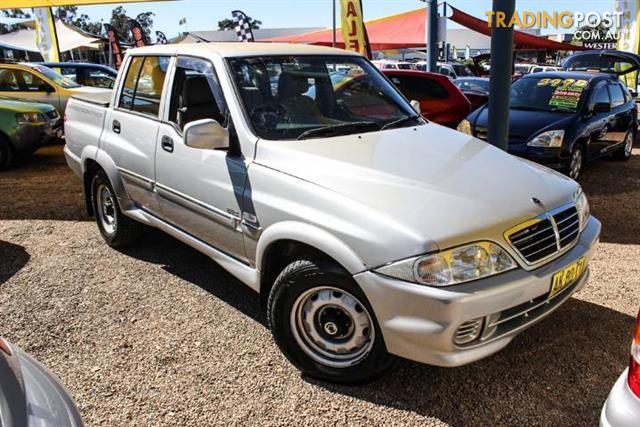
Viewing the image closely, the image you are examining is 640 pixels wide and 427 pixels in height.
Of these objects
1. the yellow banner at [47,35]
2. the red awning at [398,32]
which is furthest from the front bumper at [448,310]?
the red awning at [398,32]

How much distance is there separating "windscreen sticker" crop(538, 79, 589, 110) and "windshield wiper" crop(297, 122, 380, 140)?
4941 millimetres

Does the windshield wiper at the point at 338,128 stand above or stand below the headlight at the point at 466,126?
above

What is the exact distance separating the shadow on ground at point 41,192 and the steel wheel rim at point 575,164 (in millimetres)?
5940

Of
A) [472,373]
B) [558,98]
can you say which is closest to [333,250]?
[472,373]

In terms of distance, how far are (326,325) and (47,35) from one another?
19.1 metres

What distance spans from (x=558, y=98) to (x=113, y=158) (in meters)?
6.05

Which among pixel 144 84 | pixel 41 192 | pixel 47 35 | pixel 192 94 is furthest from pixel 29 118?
pixel 47 35

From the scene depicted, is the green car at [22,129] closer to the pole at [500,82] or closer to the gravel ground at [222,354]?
the gravel ground at [222,354]

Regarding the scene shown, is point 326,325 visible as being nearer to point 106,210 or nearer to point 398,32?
point 106,210

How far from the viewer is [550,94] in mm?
7684

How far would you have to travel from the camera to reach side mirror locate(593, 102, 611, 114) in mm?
7375

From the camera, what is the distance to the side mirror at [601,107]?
7.38 metres

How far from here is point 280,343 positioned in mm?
2971

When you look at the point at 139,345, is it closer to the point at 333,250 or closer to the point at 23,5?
the point at 333,250
